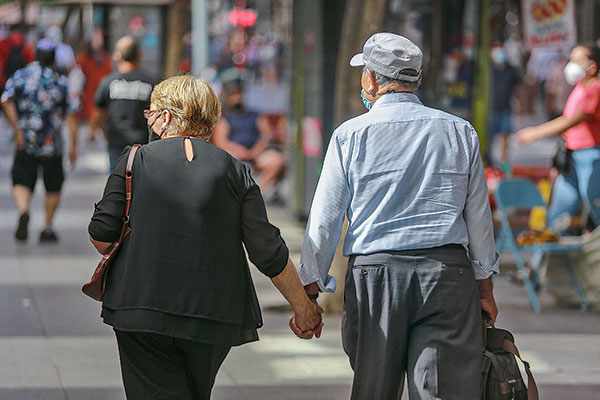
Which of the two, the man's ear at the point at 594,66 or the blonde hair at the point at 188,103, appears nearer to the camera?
the blonde hair at the point at 188,103

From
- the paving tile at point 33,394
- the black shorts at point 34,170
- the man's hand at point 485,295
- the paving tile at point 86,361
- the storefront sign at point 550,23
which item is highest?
the storefront sign at point 550,23

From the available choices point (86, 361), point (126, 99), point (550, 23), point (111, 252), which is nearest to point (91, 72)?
point (126, 99)

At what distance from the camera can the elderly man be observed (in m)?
3.98

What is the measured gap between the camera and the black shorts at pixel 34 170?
10656 millimetres

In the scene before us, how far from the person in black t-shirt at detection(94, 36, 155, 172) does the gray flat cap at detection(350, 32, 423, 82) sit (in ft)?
19.1

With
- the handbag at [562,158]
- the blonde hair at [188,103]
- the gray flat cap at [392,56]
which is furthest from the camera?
the handbag at [562,158]

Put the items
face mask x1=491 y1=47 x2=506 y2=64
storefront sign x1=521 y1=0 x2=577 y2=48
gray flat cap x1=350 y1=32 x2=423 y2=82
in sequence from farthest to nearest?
face mask x1=491 y1=47 x2=506 y2=64
storefront sign x1=521 y1=0 x2=577 y2=48
gray flat cap x1=350 y1=32 x2=423 y2=82

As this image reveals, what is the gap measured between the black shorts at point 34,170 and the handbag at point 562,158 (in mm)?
4525

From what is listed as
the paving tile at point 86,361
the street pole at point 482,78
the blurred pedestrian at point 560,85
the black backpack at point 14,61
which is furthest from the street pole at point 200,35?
the black backpack at point 14,61

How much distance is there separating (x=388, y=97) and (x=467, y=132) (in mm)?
300

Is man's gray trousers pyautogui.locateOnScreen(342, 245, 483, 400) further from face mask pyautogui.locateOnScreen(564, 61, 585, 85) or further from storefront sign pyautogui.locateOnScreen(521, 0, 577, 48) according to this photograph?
storefront sign pyautogui.locateOnScreen(521, 0, 577, 48)

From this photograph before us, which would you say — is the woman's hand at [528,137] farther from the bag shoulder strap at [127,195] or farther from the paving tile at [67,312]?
the bag shoulder strap at [127,195]

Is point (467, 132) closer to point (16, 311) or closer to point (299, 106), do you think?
point (16, 311)

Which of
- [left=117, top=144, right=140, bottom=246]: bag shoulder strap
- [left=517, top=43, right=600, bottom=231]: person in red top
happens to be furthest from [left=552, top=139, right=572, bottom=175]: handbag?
[left=117, top=144, right=140, bottom=246]: bag shoulder strap
